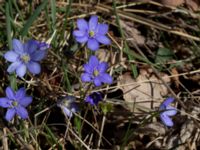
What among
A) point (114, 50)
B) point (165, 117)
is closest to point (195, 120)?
point (165, 117)

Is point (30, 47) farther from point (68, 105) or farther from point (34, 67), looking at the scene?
point (68, 105)

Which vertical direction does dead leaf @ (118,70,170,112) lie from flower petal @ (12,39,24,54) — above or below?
below

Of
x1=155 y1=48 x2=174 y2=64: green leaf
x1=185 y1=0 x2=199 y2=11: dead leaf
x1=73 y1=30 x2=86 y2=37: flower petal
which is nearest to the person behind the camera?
x1=73 y1=30 x2=86 y2=37: flower petal

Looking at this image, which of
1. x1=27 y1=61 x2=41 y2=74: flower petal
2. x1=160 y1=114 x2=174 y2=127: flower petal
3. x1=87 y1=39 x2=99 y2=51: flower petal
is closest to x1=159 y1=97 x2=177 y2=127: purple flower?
x1=160 y1=114 x2=174 y2=127: flower petal

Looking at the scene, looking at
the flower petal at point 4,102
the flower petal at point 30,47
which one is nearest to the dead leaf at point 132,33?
the flower petal at point 30,47

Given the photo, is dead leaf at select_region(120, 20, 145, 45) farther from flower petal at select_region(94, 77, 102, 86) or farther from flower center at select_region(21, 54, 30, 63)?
flower center at select_region(21, 54, 30, 63)

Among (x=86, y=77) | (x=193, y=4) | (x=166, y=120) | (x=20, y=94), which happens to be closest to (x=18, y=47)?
(x=20, y=94)

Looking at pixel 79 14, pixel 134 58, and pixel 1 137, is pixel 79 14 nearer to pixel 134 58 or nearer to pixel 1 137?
pixel 134 58
